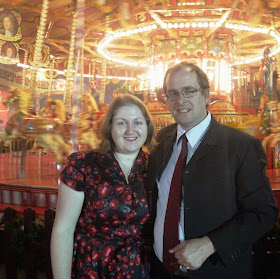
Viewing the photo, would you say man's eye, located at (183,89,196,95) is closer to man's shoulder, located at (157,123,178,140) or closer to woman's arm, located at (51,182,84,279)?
man's shoulder, located at (157,123,178,140)

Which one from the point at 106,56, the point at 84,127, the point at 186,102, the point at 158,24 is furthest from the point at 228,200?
the point at 106,56

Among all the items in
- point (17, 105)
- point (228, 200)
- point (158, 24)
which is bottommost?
point (228, 200)

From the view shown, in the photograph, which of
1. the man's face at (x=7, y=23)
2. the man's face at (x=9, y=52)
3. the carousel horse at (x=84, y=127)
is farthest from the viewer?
the man's face at (x=9, y=52)

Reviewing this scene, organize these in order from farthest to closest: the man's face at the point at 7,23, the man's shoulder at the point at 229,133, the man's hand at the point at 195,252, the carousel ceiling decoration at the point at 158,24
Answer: the man's face at the point at 7,23, the carousel ceiling decoration at the point at 158,24, the man's shoulder at the point at 229,133, the man's hand at the point at 195,252

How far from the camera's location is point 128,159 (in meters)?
1.97

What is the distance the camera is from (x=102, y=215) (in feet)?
5.83

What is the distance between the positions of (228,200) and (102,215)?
2.19 ft

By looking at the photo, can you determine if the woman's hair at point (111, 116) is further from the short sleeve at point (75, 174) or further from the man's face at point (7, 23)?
the man's face at point (7, 23)

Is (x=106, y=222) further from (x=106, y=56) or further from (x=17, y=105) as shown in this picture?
(x=106, y=56)

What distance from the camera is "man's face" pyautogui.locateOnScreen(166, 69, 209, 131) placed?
1.87 metres

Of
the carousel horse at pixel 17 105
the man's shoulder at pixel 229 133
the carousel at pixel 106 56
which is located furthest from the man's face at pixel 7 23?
the man's shoulder at pixel 229 133

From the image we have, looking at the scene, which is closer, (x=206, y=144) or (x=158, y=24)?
(x=206, y=144)

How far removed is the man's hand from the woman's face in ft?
2.00

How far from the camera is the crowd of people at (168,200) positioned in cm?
164
